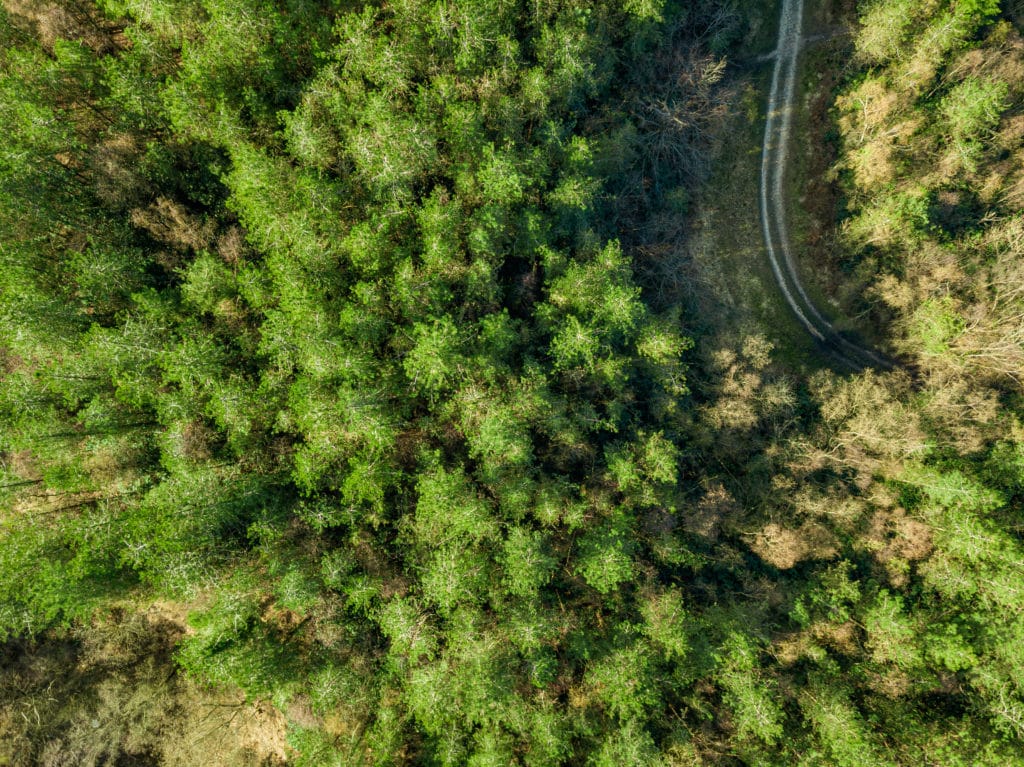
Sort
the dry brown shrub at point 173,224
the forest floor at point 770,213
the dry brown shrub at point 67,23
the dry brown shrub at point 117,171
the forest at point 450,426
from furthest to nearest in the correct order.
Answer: the forest floor at point 770,213 → the dry brown shrub at point 173,224 → the dry brown shrub at point 67,23 → the dry brown shrub at point 117,171 → the forest at point 450,426

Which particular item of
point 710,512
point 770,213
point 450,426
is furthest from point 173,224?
point 770,213

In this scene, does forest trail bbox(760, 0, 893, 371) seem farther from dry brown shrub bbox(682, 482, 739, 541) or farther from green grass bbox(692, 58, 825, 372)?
dry brown shrub bbox(682, 482, 739, 541)

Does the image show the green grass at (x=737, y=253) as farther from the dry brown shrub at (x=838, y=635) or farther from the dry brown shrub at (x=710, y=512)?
the dry brown shrub at (x=838, y=635)

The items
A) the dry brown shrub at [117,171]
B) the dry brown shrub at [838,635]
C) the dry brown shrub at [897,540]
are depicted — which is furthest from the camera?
the dry brown shrub at [897,540]

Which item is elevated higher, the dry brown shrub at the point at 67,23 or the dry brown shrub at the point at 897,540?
the dry brown shrub at the point at 67,23

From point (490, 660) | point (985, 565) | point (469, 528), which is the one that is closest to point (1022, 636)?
point (985, 565)

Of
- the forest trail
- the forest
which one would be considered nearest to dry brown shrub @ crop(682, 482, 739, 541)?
the forest

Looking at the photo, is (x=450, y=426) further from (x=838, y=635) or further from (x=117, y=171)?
(x=838, y=635)

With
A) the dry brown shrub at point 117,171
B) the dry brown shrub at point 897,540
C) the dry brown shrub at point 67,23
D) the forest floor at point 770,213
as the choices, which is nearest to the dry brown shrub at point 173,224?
the dry brown shrub at point 117,171
